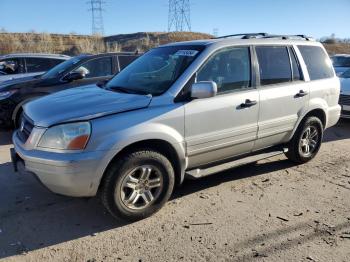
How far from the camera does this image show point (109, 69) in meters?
8.43

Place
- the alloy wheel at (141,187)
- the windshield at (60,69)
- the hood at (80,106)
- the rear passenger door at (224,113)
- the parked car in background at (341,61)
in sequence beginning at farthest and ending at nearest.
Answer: the parked car in background at (341,61)
the windshield at (60,69)
the rear passenger door at (224,113)
the alloy wheel at (141,187)
the hood at (80,106)

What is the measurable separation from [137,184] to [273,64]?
2.50m

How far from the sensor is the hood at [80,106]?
3824 millimetres

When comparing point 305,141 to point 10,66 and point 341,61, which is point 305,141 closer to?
point 10,66

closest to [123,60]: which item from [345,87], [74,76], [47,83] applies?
[74,76]

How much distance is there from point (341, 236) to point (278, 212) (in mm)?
716

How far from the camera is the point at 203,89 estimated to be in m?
4.14

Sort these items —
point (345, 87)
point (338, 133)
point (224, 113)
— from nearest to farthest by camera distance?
point (224, 113) < point (338, 133) < point (345, 87)

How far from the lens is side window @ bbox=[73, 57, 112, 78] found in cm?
813

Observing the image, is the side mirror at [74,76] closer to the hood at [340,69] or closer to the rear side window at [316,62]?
the rear side window at [316,62]

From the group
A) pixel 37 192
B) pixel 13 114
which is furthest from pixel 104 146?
pixel 13 114

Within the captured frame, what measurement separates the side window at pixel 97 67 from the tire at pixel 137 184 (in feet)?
14.7

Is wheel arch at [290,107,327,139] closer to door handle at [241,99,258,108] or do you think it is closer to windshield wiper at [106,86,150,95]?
door handle at [241,99,258,108]

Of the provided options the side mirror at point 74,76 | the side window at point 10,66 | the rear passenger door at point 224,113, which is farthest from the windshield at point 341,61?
the rear passenger door at point 224,113
